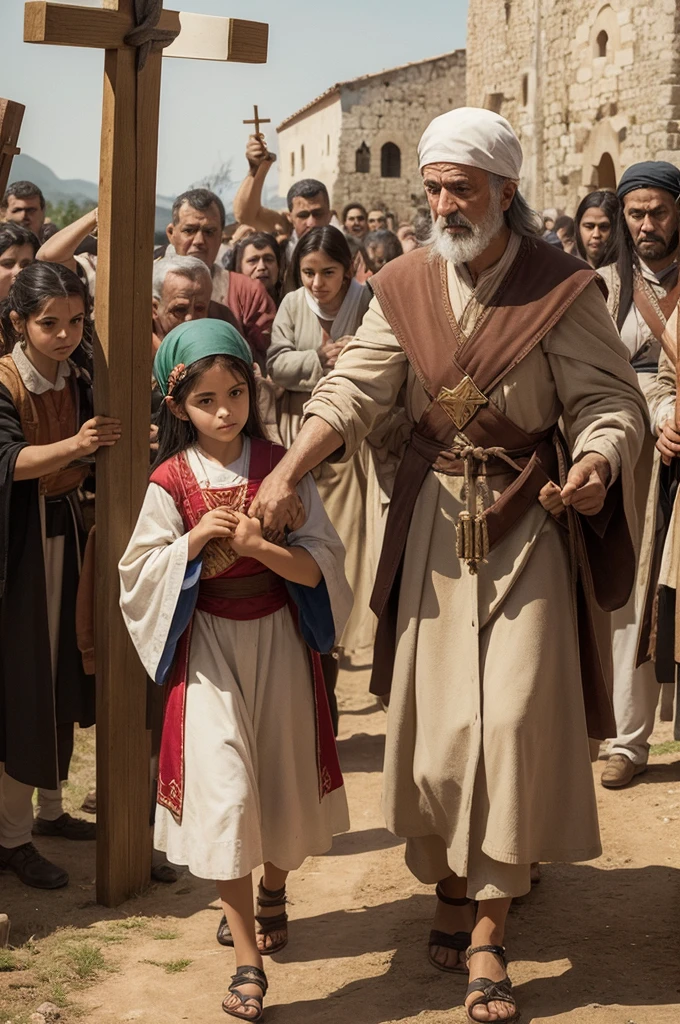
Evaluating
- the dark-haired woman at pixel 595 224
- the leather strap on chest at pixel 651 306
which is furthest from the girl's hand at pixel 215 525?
the dark-haired woman at pixel 595 224

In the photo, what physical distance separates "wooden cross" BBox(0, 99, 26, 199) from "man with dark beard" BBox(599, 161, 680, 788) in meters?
2.57

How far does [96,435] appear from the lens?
14.7 feet

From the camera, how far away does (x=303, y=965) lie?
14.2 feet

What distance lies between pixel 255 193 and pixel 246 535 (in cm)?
579

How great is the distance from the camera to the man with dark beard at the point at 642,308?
575 cm

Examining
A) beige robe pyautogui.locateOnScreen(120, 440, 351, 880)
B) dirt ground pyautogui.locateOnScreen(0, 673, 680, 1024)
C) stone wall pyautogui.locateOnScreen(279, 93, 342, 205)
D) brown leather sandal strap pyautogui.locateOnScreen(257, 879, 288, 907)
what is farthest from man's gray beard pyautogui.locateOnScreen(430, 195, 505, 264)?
stone wall pyautogui.locateOnScreen(279, 93, 342, 205)

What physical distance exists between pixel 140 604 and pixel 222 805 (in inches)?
25.7

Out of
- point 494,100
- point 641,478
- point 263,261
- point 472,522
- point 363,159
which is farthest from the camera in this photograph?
point 363,159

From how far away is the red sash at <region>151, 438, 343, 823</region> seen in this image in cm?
403

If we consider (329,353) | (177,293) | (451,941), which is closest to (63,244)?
(177,293)

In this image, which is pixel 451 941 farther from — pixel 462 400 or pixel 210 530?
pixel 462 400

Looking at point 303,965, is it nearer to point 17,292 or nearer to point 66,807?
point 66,807

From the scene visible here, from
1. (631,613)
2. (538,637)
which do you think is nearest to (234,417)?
(538,637)

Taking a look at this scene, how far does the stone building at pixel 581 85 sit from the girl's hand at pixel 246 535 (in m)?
17.6
